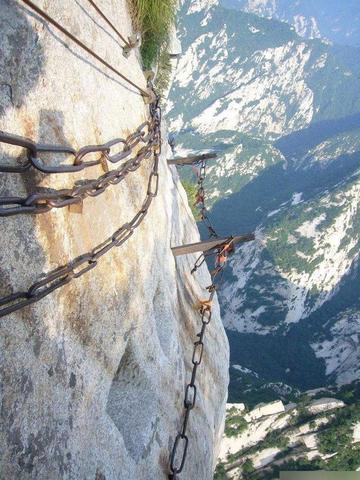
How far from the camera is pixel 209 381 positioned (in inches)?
473

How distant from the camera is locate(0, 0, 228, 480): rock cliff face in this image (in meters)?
4.25

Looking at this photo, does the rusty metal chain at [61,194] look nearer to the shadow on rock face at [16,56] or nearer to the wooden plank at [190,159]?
the shadow on rock face at [16,56]

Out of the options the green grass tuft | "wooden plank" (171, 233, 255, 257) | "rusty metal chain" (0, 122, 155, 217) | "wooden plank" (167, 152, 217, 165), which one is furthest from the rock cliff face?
"wooden plank" (167, 152, 217, 165)

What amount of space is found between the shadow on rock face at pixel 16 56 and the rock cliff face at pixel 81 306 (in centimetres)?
1

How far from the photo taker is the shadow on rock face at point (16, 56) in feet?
14.7

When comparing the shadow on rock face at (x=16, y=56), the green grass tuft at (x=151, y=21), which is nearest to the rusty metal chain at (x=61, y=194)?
the shadow on rock face at (x=16, y=56)

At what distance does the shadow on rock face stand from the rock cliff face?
13 mm

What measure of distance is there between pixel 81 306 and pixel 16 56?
2908 millimetres

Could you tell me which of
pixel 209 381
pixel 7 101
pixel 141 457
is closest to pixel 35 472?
pixel 141 457

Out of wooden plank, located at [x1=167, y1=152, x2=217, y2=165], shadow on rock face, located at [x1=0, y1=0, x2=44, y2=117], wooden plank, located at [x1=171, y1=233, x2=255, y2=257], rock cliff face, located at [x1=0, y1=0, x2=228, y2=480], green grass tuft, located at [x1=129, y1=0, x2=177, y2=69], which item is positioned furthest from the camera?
wooden plank, located at [x1=167, y1=152, x2=217, y2=165]

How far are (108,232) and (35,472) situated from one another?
3.15m

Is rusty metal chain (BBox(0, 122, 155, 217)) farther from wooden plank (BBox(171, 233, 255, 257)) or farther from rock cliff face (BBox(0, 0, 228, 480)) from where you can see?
wooden plank (BBox(171, 233, 255, 257))

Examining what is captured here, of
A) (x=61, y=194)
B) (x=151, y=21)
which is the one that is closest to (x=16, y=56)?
(x=61, y=194)

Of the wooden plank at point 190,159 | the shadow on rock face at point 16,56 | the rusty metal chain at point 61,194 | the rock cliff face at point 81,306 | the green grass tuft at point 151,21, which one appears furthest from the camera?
the wooden plank at point 190,159
